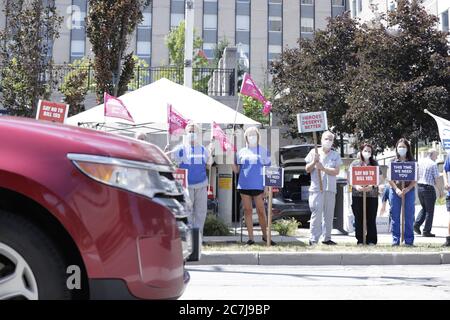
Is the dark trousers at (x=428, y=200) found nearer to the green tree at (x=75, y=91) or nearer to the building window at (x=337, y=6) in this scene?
the green tree at (x=75, y=91)

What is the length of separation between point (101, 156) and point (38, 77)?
43.8 feet

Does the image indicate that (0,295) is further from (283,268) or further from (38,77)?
(38,77)

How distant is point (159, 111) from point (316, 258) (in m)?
5.18

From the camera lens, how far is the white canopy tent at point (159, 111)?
1159 centimetres

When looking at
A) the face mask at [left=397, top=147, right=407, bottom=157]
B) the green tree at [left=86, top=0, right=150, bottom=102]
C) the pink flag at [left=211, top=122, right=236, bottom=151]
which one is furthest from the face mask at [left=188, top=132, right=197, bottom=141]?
the green tree at [left=86, top=0, right=150, bottom=102]

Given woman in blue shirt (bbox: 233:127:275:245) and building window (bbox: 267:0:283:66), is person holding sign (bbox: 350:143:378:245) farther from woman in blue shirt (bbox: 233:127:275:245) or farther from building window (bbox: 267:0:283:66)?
building window (bbox: 267:0:283:66)

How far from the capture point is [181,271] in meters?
2.99

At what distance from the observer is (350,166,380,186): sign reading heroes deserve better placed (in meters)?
9.16

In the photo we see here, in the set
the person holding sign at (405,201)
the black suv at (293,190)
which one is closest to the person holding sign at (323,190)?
the person holding sign at (405,201)

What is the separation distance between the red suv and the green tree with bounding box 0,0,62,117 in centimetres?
1299

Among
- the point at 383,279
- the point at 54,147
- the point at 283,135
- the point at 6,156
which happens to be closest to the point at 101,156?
the point at 54,147

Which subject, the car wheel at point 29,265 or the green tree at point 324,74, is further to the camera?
the green tree at point 324,74

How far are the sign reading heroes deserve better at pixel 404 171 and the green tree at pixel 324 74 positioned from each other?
61.8 feet
